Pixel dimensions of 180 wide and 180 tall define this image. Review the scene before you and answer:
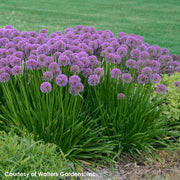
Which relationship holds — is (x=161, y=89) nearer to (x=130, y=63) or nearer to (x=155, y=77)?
(x=155, y=77)

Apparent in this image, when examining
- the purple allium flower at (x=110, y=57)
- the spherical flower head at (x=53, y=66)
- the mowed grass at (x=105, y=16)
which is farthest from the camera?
the mowed grass at (x=105, y=16)

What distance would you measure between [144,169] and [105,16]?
14939 millimetres

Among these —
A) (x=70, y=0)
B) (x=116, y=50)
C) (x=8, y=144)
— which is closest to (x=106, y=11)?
(x=70, y=0)

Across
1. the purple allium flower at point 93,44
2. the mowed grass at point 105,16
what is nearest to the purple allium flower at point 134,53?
the purple allium flower at point 93,44

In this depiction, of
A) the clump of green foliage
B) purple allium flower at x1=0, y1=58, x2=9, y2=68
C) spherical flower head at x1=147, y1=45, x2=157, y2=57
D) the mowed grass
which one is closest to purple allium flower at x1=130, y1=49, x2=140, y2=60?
spherical flower head at x1=147, y1=45, x2=157, y2=57

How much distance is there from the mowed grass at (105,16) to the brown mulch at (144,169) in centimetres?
685

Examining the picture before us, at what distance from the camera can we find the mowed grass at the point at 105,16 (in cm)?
1266

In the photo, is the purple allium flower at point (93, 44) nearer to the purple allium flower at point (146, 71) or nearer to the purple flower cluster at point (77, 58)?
the purple flower cluster at point (77, 58)

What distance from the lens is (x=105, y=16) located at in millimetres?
17250

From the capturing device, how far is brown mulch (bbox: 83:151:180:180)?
Result: 11.1 ft

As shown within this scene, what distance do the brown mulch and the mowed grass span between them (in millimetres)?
6853

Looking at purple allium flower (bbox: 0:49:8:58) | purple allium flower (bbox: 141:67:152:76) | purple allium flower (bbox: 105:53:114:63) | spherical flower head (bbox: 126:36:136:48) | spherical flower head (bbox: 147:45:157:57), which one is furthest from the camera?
spherical flower head (bbox: 126:36:136:48)

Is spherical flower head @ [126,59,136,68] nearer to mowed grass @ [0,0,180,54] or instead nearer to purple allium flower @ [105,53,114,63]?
purple allium flower @ [105,53,114,63]

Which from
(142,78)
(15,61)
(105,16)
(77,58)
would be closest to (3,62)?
(15,61)
